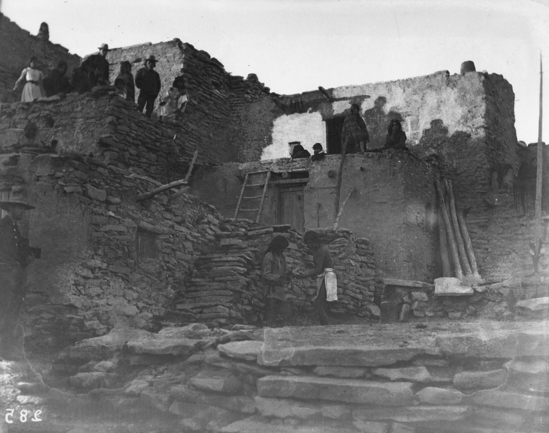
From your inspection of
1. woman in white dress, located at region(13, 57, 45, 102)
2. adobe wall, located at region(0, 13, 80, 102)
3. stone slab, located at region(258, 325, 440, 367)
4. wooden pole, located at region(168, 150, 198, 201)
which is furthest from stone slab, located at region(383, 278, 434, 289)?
adobe wall, located at region(0, 13, 80, 102)

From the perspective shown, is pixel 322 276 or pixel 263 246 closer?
pixel 322 276

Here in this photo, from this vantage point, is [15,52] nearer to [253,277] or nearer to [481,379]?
[253,277]

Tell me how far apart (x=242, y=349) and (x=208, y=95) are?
44.1ft

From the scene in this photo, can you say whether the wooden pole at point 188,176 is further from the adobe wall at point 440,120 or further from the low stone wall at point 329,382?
the adobe wall at point 440,120

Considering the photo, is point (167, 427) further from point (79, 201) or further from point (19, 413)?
point (79, 201)

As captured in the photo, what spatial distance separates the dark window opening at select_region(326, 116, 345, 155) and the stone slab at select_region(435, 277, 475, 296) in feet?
29.4

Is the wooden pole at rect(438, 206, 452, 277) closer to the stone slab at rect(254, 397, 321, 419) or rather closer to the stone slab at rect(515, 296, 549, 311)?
the stone slab at rect(515, 296, 549, 311)

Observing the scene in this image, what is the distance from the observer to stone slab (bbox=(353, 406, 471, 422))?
4.97 meters

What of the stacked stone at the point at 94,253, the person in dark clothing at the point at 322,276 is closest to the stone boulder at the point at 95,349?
the stacked stone at the point at 94,253

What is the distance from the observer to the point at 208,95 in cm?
1844

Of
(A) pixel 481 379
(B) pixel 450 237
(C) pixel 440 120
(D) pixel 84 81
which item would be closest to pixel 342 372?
(A) pixel 481 379

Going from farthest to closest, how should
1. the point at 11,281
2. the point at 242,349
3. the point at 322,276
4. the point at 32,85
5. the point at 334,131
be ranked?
1. the point at 334,131
2. the point at 32,85
3. the point at 322,276
4. the point at 11,281
5. the point at 242,349

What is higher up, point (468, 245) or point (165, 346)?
point (468, 245)

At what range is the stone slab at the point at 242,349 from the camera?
5.95 metres
